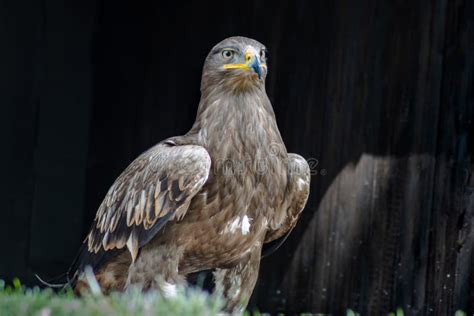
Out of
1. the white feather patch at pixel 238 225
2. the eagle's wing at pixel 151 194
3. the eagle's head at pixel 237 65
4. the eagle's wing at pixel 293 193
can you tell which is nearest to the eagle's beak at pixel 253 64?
the eagle's head at pixel 237 65

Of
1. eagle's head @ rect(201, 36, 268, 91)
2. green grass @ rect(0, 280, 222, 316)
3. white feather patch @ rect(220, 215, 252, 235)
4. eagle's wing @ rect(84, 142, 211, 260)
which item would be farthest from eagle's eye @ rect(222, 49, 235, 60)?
green grass @ rect(0, 280, 222, 316)

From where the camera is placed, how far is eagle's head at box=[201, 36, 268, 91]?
5.47 meters

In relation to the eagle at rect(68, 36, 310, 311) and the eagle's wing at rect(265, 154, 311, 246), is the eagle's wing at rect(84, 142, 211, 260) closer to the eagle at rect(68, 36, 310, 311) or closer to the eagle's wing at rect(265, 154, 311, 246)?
the eagle at rect(68, 36, 310, 311)

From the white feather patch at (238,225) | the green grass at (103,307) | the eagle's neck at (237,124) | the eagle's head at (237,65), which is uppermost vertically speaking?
the eagle's head at (237,65)

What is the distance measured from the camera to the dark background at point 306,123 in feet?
22.1

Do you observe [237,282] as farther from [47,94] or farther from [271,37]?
[47,94]

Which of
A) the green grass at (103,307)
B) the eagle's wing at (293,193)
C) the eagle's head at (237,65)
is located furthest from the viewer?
the eagle's wing at (293,193)

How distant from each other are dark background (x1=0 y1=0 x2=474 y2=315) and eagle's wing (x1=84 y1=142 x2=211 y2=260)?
206 centimetres

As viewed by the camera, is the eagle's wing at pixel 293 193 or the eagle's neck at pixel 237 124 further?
the eagle's wing at pixel 293 193

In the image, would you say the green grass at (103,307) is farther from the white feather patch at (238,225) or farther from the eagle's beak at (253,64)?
the eagle's beak at (253,64)

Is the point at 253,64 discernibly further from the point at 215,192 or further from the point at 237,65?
the point at 215,192

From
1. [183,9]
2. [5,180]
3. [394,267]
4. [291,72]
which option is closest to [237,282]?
[394,267]

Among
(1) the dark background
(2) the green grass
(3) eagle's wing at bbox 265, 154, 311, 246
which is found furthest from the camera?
(1) the dark background

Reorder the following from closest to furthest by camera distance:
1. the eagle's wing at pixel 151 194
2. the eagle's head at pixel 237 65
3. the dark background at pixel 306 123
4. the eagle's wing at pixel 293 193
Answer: the eagle's wing at pixel 151 194
the eagle's head at pixel 237 65
the eagle's wing at pixel 293 193
the dark background at pixel 306 123
